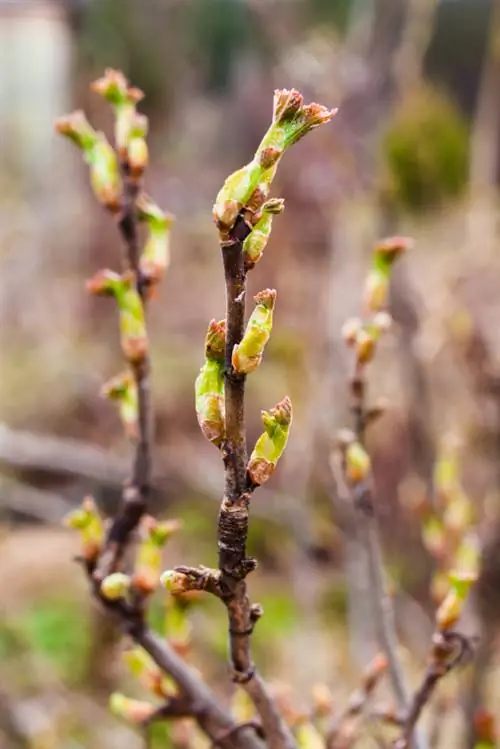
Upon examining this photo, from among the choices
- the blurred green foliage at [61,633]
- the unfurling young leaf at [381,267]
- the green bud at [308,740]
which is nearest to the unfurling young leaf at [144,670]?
the green bud at [308,740]

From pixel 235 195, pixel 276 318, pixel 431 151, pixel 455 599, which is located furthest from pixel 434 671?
pixel 431 151

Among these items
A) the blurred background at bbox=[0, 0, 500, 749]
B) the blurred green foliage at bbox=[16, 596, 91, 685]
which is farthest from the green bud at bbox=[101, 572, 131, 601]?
the blurred green foliage at bbox=[16, 596, 91, 685]

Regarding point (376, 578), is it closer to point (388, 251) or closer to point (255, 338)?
point (388, 251)

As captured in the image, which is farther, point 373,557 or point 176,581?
point 373,557

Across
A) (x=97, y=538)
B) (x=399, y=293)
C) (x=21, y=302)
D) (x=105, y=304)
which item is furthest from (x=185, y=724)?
(x=21, y=302)

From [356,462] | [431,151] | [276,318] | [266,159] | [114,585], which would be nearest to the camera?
[266,159]

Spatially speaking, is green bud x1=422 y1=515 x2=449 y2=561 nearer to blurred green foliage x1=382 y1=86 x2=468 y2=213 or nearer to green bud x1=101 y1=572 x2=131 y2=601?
green bud x1=101 y1=572 x2=131 y2=601
